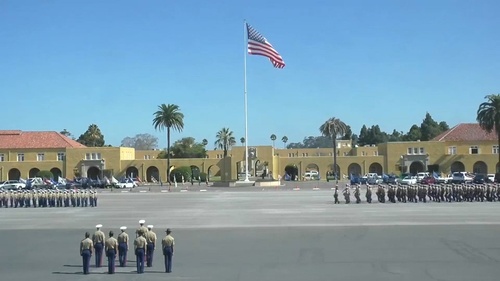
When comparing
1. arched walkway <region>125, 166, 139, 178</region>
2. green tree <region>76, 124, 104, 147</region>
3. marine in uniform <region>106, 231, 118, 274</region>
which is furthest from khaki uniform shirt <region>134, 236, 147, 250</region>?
green tree <region>76, 124, 104, 147</region>

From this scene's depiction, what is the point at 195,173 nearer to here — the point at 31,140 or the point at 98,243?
the point at 31,140

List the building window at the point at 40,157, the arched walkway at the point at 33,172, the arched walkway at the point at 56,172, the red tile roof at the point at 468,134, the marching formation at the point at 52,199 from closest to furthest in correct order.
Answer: the marching formation at the point at 52,199, the red tile roof at the point at 468,134, the arched walkway at the point at 33,172, the arched walkway at the point at 56,172, the building window at the point at 40,157

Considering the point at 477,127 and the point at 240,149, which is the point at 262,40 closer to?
the point at 240,149

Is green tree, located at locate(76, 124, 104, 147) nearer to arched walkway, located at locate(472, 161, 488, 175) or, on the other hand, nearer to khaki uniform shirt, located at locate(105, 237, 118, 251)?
arched walkway, located at locate(472, 161, 488, 175)

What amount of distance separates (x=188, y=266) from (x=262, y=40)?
33.9 metres

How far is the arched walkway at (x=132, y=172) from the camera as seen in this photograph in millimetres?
80000

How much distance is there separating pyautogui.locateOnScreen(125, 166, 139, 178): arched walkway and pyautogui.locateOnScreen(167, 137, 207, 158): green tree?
24718 millimetres

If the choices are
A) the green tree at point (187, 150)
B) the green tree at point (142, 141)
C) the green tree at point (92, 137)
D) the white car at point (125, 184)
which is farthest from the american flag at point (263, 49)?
the green tree at point (142, 141)

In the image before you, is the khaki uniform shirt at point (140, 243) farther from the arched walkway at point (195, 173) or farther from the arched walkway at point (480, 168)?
the arched walkway at point (480, 168)

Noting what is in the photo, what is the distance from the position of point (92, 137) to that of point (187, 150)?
24.7m

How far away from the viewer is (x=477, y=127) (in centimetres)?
7906

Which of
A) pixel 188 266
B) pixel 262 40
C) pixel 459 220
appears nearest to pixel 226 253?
pixel 188 266

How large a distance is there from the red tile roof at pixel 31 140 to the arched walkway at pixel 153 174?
429 inches

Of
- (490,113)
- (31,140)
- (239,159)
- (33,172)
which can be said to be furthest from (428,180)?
(31,140)
